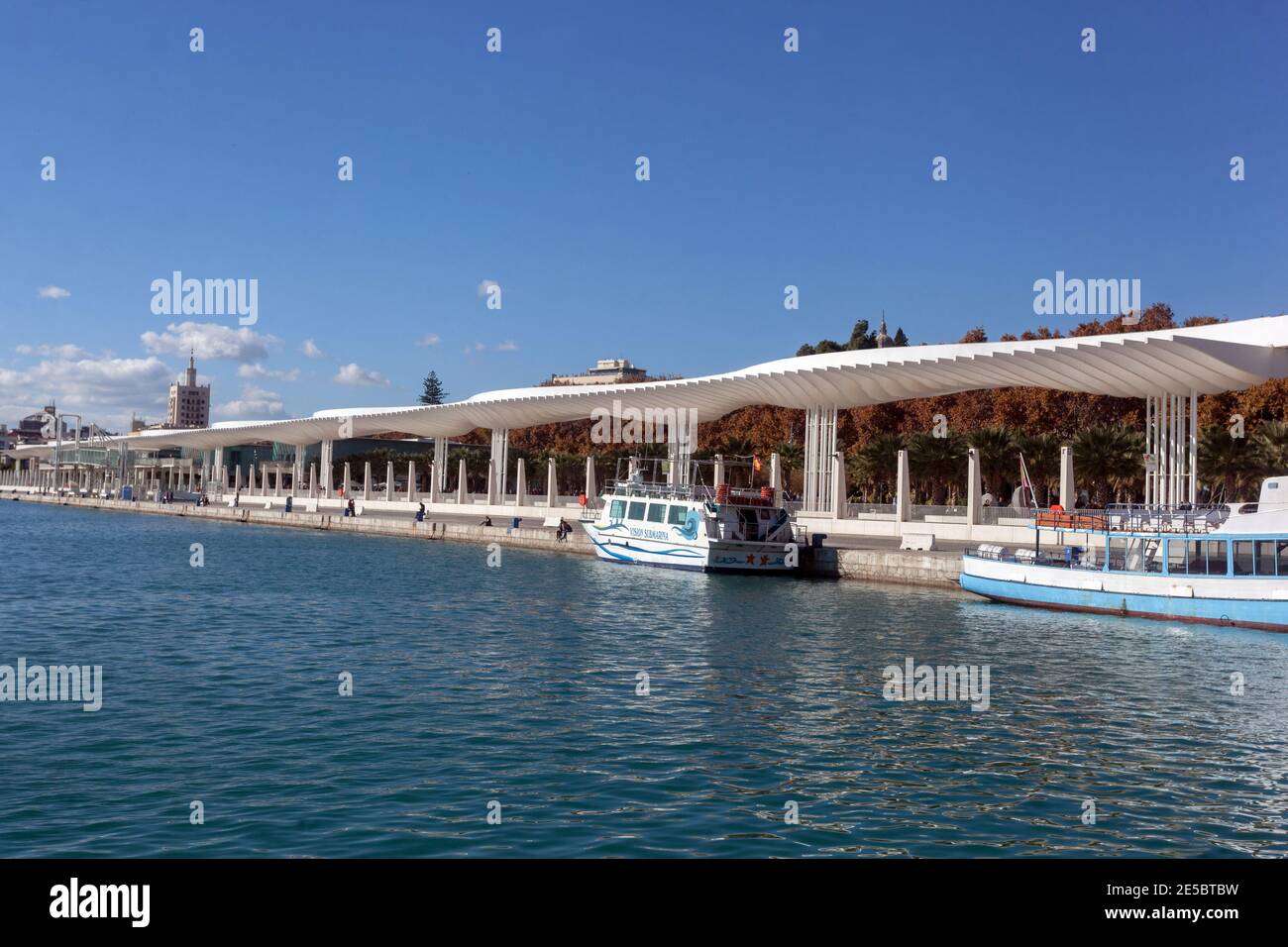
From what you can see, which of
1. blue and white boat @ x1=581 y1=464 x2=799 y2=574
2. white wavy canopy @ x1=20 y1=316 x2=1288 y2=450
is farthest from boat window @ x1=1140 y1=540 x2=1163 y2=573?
blue and white boat @ x1=581 y1=464 x2=799 y2=574

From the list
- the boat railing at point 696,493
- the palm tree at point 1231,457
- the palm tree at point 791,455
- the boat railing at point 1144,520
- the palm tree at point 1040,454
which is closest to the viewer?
the boat railing at point 1144,520

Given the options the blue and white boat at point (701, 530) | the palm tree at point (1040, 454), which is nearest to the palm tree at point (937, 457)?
the palm tree at point (1040, 454)

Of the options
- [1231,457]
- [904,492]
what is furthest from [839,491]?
[1231,457]

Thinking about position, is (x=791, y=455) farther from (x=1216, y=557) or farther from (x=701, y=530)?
(x=1216, y=557)

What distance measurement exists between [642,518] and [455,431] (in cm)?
4152

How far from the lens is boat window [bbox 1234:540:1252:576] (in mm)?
27312

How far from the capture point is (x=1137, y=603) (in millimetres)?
28812

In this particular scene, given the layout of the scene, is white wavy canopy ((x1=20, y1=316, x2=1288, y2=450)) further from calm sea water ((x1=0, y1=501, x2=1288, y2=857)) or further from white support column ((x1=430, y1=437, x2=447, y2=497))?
calm sea water ((x1=0, y1=501, x2=1288, y2=857))

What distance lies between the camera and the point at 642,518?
43.8 meters

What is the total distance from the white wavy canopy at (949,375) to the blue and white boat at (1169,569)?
7693 mm

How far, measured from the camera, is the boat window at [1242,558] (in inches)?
1075

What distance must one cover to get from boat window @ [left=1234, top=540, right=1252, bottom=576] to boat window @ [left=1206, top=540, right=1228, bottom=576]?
1.13ft

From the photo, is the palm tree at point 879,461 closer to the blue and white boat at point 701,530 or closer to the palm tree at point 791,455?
the palm tree at point 791,455
